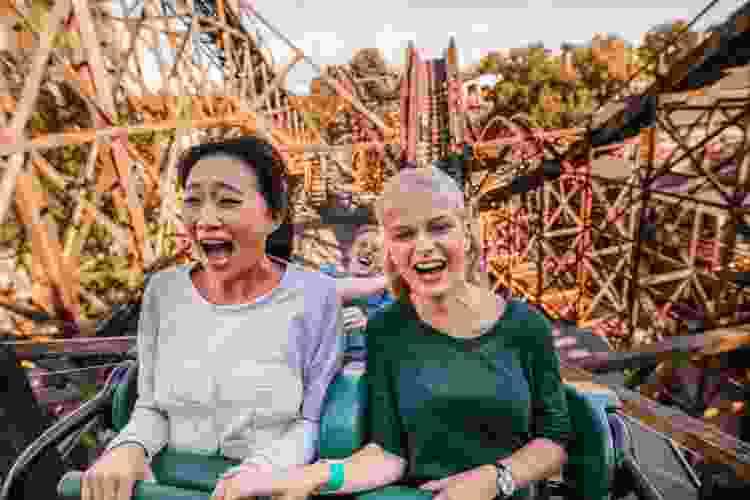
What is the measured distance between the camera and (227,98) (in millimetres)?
7742

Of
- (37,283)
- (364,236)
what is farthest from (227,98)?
(364,236)

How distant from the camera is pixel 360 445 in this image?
4.38 feet

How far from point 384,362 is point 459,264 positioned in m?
0.42

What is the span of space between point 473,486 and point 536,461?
23cm

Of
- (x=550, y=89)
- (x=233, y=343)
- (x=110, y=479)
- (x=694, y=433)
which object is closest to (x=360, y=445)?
(x=233, y=343)

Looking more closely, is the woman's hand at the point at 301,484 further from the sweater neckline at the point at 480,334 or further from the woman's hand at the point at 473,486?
the sweater neckline at the point at 480,334

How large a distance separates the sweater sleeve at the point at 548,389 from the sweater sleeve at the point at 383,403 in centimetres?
47

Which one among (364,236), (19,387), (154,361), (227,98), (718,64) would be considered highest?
(227,98)

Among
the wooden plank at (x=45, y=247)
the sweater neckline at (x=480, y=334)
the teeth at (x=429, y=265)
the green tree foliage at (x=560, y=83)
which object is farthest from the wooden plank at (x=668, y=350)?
the green tree foliage at (x=560, y=83)

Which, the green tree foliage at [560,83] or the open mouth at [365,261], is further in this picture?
the green tree foliage at [560,83]

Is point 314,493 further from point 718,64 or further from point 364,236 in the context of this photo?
point 718,64

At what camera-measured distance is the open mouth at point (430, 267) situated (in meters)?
1.25

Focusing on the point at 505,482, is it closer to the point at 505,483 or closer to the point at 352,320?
the point at 505,483

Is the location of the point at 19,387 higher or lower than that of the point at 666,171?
lower
